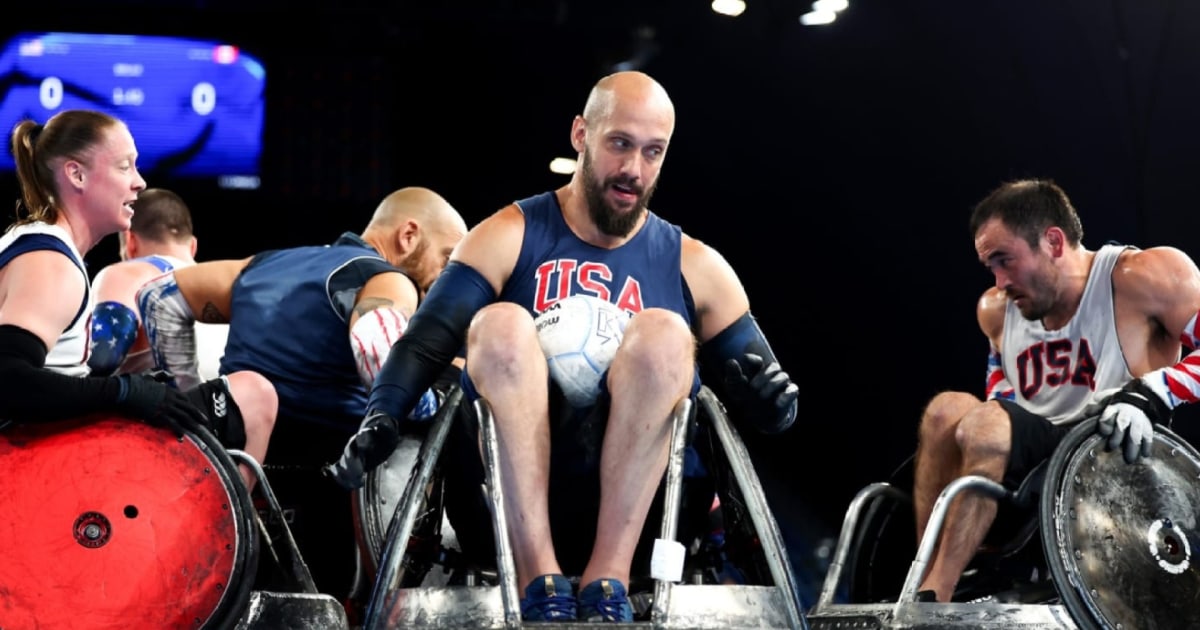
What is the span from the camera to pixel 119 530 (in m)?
2.33

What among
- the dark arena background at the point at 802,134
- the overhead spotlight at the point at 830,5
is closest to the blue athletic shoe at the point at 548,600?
the dark arena background at the point at 802,134

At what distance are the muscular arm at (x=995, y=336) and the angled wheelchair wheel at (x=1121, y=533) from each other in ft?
2.39

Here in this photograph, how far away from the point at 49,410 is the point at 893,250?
5006 millimetres

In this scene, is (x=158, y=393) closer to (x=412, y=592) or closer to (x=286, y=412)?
(x=412, y=592)

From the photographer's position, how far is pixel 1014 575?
3.27 metres

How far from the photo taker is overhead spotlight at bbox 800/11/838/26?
245 inches

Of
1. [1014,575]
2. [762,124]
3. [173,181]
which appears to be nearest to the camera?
[1014,575]

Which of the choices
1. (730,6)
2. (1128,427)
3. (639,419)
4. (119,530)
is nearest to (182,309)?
(119,530)

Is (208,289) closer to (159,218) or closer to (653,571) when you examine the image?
(159,218)

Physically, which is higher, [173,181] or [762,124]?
[762,124]

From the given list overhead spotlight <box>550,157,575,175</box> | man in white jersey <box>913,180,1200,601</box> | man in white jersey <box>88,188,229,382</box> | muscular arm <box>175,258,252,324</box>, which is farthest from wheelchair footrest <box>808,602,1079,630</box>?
overhead spotlight <box>550,157,575,175</box>

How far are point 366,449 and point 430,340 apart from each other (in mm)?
296

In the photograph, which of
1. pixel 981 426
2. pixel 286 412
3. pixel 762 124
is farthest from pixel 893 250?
pixel 286 412

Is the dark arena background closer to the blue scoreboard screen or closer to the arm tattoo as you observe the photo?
the blue scoreboard screen
